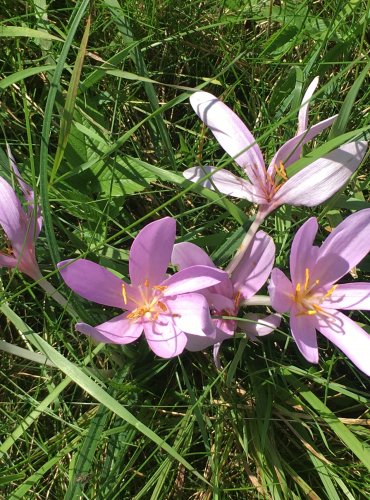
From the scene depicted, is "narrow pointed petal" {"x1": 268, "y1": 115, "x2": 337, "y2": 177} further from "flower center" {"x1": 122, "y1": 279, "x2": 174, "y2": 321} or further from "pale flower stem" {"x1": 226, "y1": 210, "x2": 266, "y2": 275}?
"flower center" {"x1": 122, "y1": 279, "x2": 174, "y2": 321}

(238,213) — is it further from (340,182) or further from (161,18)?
(161,18)

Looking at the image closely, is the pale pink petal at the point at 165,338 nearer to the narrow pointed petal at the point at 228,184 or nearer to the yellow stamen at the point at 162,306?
the yellow stamen at the point at 162,306

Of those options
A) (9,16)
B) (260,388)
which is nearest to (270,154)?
(260,388)

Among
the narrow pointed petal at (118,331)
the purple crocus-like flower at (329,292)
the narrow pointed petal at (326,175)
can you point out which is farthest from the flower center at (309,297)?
the narrow pointed petal at (118,331)

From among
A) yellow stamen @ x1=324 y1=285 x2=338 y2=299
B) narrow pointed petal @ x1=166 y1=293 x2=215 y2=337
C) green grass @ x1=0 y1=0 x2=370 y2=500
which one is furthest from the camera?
green grass @ x1=0 y1=0 x2=370 y2=500

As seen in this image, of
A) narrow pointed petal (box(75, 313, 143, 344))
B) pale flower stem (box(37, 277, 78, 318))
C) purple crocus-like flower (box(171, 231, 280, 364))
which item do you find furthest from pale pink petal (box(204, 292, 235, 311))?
A: pale flower stem (box(37, 277, 78, 318))

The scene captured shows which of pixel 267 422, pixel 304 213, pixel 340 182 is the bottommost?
pixel 267 422
